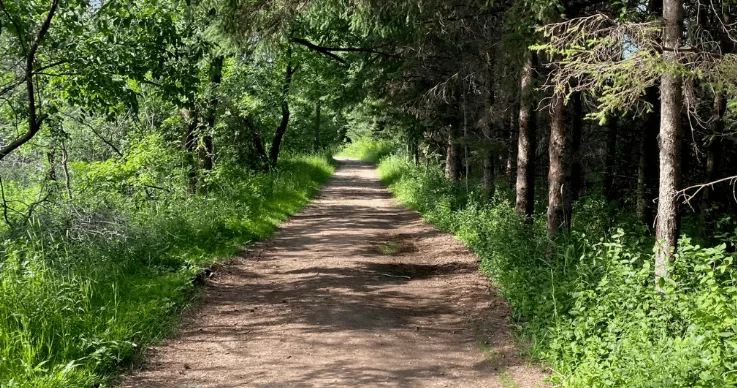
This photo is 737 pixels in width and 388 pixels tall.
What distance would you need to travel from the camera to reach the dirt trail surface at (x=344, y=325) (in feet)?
18.7

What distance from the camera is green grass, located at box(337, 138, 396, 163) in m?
44.5

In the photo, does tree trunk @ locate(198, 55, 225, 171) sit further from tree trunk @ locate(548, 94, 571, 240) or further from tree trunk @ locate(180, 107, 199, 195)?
tree trunk @ locate(548, 94, 571, 240)

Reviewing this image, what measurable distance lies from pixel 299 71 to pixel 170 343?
15492 mm

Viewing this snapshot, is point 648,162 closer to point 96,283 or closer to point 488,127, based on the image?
point 488,127

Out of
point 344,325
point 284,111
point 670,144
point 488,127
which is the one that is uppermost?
point 284,111

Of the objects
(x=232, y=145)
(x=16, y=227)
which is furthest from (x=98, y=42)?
(x=232, y=145)

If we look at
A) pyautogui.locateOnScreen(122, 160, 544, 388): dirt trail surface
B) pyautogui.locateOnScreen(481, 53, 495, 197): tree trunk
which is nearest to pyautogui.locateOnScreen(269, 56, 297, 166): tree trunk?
pyautogui.locateOnScreen(481, 53, 495, 197): tree trunk

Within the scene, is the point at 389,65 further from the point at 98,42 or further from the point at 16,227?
the point at 16,227

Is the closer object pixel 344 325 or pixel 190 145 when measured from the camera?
pixel 344 325

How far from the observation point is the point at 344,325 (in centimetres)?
715

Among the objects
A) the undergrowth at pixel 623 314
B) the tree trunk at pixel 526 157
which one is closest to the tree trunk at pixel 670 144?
the undergrowth at pixel 623 314

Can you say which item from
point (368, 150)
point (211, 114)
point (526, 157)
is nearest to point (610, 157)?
point (526, 157)

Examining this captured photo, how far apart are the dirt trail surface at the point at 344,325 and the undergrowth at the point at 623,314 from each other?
15.1 inches

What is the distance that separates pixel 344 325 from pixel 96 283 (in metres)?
2.84
